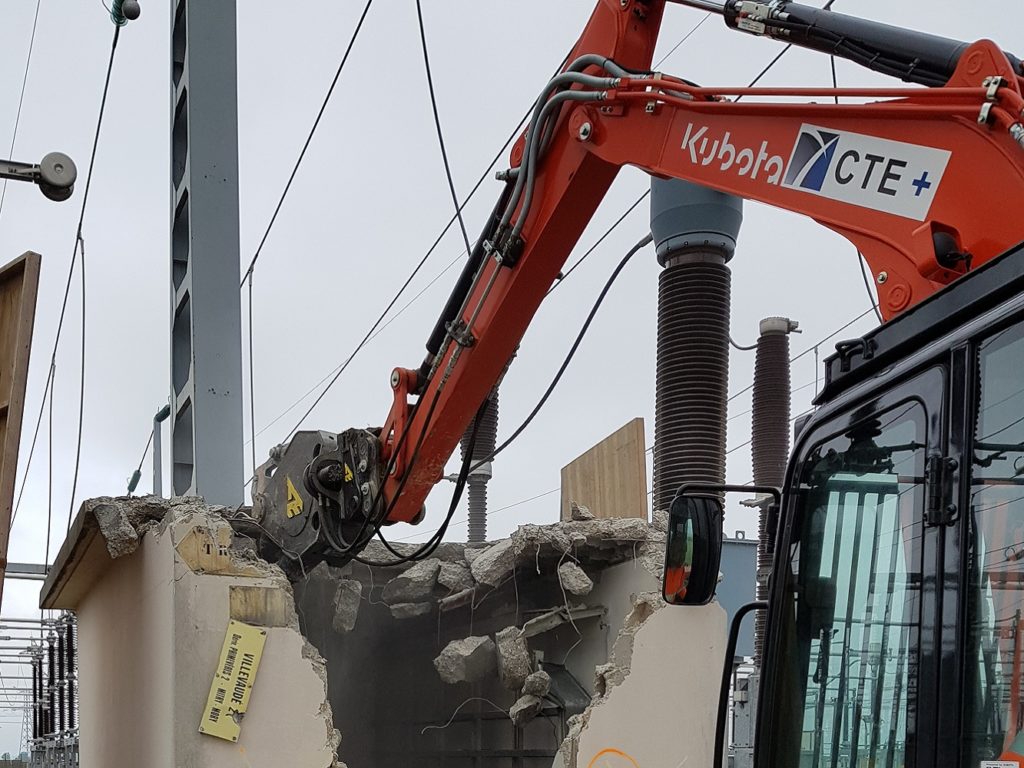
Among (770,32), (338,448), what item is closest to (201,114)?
(338,448)

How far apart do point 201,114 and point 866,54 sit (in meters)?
7.82

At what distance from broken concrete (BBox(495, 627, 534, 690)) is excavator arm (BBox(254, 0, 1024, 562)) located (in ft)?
8.28

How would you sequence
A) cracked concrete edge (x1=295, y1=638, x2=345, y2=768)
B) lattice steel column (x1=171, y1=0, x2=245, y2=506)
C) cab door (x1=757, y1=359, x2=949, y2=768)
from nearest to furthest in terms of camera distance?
cab door (x1=757, y1=359, x2=949, y2=768), cracked concrete edge (x1=295, y1=638, x2=345, y2=768), lattice steel column (x1=171, y1=0, x2=245, y2=506)

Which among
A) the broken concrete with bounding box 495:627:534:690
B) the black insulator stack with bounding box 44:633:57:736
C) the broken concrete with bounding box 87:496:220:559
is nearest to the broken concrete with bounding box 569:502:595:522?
the broken concrete with bounding box 495:627:534:690

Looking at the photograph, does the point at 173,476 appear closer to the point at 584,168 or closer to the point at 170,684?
the point at 170,684

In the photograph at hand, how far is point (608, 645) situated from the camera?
1030 cm

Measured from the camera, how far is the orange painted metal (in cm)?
348

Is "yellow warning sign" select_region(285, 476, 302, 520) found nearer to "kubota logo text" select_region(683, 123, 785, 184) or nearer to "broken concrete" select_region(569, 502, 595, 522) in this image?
"broken concrete" select_region(569, 502, 595, 522)

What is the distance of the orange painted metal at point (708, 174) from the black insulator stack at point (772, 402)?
13.8 ft

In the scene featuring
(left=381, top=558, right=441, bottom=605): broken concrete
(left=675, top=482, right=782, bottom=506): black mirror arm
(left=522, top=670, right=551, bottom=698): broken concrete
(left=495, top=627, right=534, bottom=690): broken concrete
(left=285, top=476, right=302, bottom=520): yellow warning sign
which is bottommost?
(left=522, top=670, right=551, bottom=698): broken concrete

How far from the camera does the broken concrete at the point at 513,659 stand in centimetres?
1045

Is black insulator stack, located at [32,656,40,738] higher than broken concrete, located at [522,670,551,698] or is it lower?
lower

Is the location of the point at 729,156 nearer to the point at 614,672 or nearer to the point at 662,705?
the point at 614,672

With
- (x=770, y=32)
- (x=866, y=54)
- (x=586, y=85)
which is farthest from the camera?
(x=586, y=85)
